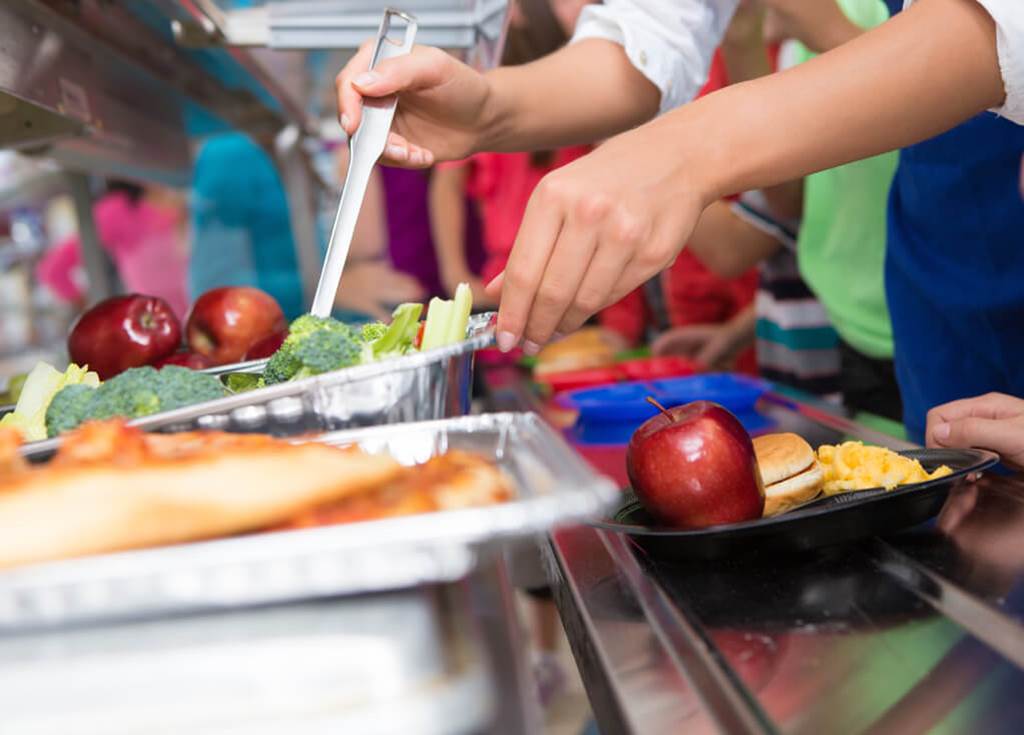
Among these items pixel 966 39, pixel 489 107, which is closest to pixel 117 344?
pixel 489 107

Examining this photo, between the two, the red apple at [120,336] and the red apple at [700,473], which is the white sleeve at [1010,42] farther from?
the red apple at [120,336]

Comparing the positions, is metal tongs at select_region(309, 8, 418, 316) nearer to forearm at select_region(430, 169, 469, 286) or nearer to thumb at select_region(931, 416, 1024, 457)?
thumb at select_region(931, 416, 1024, 457)

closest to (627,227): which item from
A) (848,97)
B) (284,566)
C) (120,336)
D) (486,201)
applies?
(848,97)

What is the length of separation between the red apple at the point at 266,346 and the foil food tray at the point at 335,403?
0.52 meters

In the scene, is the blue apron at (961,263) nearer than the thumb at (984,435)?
No

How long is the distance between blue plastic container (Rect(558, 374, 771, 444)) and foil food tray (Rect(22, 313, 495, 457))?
2.71ft

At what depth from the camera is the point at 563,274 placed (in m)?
0.81

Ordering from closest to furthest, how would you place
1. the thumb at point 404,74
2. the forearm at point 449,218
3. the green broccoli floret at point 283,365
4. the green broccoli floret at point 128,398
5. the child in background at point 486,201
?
the green broccoli floret at point 128,398
the green broccoli floret at point 283,365
the thumb at point 404,74
the child in background at point 486,201
the forearm at point 449,218

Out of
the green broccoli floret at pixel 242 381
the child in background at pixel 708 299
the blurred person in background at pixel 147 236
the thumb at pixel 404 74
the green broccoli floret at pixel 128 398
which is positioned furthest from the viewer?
the blurred person in background at pixel 147 236

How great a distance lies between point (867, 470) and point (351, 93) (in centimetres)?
80

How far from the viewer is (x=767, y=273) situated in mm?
2646

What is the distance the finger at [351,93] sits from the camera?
116 centimetres

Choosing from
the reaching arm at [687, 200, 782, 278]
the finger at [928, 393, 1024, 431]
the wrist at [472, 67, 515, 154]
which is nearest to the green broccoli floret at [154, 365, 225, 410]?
the wrist at [472, 67, 515, 154]

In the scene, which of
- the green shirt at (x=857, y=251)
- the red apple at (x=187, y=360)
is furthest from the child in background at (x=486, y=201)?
the red apple at (x=187, y=360)
